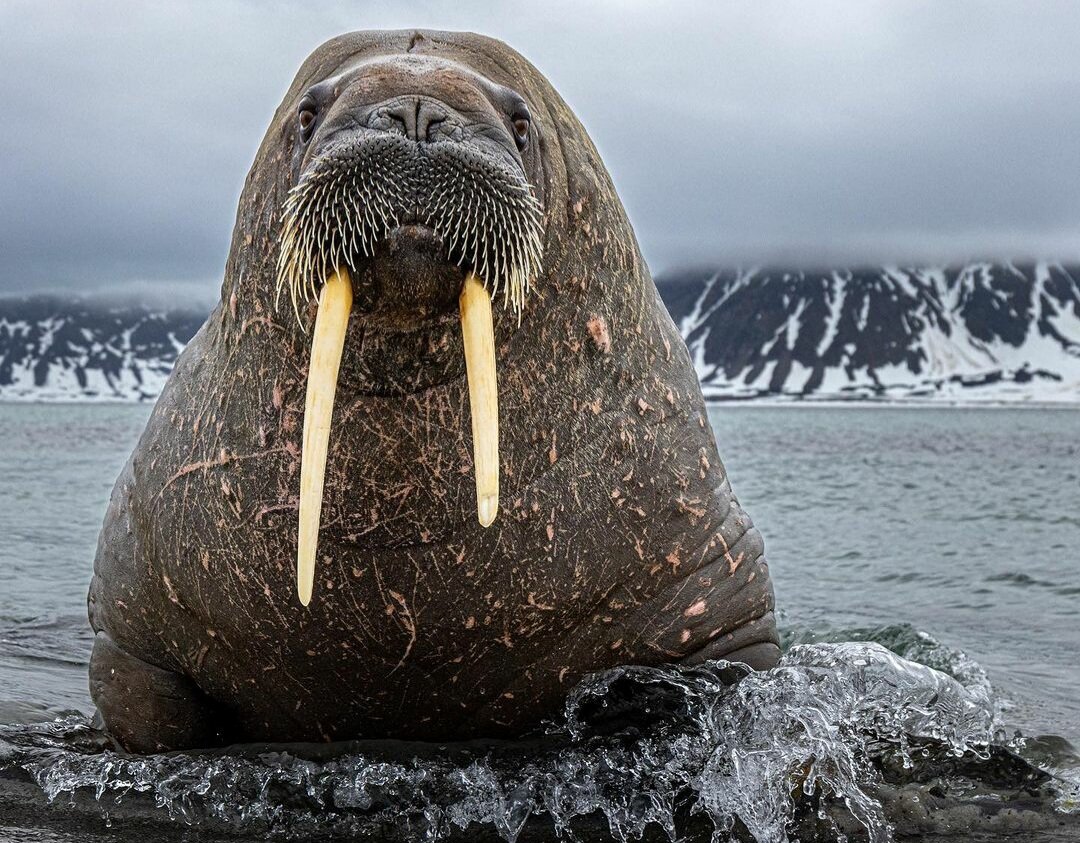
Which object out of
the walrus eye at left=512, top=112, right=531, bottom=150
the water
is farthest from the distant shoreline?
the walrus eye at left=512, top=112, right=531, bottom=150

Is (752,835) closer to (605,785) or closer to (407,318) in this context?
(605,785)

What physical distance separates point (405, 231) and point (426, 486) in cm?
92

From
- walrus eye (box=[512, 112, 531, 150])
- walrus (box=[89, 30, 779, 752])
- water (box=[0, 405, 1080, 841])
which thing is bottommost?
water (box=[0, 405, 1080, 841])

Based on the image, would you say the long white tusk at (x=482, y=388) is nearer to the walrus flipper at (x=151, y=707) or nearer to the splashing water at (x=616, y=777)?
the splashing water at (x=616, y=777)

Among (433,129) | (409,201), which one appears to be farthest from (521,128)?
(409,201)

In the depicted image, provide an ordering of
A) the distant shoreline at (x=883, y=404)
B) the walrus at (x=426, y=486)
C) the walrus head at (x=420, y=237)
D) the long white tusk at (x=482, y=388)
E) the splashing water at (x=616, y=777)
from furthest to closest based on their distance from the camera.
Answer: the distant shoreline at (x=883, y=404) < the splashing water at (x=616, y=777) < the walrus at (x=426, y=486) < the walrus head at (x=420, y=237) < the long white tusk at (x=482, y=388)

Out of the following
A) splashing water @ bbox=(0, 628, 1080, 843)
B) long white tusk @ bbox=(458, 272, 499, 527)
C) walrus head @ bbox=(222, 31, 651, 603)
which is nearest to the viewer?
long white tusk @ bbox=(458, 272, 499, 527)

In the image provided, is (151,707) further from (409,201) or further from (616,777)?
(409,201)

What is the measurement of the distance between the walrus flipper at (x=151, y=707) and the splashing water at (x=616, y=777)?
9 centimetres

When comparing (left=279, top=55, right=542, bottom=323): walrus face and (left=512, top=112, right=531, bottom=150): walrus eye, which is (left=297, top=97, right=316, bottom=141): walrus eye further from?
(left=512, top=112, right=531, bottom=150): walrus eye

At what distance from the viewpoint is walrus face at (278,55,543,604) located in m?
3.29

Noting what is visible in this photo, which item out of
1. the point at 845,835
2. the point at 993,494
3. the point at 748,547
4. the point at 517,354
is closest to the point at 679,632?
the point at 748,547

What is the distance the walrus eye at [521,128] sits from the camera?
3959 millimetres

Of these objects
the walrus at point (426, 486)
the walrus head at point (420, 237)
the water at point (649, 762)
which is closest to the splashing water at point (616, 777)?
the water at point (649, 762)
